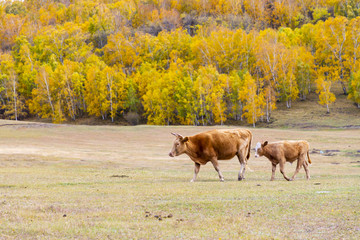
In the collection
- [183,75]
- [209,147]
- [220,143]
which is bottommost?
[209,147]

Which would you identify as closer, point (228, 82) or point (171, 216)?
point (171, 216)

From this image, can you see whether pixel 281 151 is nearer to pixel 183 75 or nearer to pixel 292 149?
pixel 292 149

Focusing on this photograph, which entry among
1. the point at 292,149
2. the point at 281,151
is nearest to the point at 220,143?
the point at 281,151

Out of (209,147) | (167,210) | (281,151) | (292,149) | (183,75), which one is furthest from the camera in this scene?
(183,75)

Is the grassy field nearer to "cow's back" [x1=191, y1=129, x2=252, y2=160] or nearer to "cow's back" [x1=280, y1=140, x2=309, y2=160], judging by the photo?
"cow's back" [x1=191, y1=129, x2=252, y2=160]

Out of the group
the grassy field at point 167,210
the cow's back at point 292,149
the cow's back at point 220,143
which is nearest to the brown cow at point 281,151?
the cow's back at point 292,149

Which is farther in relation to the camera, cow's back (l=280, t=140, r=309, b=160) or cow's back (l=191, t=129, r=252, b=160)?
cow's back (l=280, t=140, r=309, b=160)

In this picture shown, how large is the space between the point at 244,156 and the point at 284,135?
35.3m

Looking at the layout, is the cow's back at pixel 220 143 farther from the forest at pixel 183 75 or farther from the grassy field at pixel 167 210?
the forest at pixel 183 75

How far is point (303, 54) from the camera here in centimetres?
10112

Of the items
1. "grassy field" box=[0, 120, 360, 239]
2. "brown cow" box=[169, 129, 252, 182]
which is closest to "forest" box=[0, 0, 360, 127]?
"brown cow" box=[169, 129, 252, 182]

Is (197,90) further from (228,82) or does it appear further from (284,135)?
(284,135)

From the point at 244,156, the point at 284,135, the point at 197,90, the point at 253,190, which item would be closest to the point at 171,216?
the point at 253,190

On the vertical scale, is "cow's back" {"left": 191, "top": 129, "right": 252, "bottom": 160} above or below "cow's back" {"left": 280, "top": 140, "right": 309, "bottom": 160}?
above
